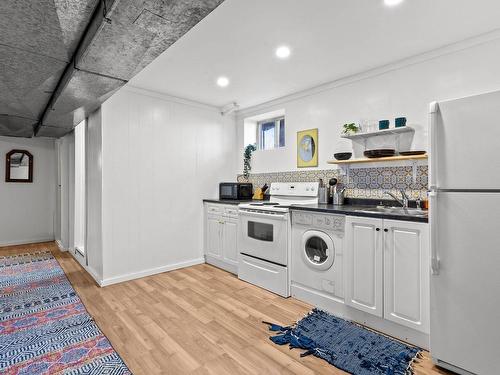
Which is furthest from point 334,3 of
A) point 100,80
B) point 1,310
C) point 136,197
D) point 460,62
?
point 1,310

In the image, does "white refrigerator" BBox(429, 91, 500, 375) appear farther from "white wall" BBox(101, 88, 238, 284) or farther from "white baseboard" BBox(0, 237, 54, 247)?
"white baseboard" BBox(0, 237, 54, 247)

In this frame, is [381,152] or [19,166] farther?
[19,166]

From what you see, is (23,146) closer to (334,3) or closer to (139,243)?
(139,243)

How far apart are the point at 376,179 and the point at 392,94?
908 mm

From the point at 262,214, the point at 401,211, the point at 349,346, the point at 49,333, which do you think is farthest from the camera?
the point at 262,214

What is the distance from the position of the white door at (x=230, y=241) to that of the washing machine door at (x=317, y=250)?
116 cm

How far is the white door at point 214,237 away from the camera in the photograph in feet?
13.2

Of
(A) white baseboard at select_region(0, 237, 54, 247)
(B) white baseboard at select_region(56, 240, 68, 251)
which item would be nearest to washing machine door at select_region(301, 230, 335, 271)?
(B) white baseboard at select_region(56, 240, 68, 251)

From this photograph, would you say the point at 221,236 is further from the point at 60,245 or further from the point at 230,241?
the point at 60,245

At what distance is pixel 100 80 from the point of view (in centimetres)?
238

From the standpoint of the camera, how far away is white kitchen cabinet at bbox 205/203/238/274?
149 inches

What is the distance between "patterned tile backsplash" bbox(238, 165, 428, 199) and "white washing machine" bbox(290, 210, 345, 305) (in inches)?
28.7

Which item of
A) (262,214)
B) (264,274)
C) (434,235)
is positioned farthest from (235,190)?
(434,235)

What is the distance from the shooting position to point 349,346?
211cm
